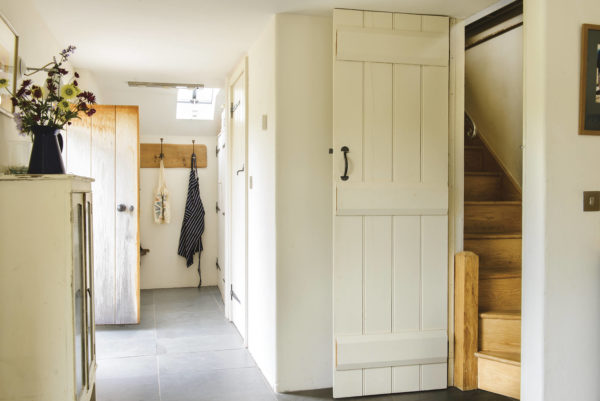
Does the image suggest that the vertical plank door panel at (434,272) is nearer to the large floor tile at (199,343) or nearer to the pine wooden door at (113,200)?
the large floor tile at (199,343)

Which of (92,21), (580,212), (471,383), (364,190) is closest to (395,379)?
(471,383)

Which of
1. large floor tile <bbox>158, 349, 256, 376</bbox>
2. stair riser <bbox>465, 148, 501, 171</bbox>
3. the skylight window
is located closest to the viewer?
large floor tile <bbox>158, 349, 256, 376</bbox>

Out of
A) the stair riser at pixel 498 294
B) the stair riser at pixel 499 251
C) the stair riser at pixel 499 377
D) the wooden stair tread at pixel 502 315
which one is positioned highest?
the stair riser at pixel 499 251

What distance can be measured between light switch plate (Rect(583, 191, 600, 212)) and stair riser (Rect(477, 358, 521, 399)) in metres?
0.99

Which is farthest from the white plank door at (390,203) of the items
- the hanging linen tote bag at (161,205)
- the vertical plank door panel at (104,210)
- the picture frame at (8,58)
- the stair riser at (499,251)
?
the hanging linen tote bag at (161,205)

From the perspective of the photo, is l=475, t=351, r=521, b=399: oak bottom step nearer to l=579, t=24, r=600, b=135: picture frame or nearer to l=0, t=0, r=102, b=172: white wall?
l=579, t=24, r=600, b=135: picture frame

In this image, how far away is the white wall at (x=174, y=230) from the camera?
19.6 feet

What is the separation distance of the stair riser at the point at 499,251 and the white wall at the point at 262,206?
1.35m

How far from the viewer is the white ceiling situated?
277cm

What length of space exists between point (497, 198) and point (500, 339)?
143 cm

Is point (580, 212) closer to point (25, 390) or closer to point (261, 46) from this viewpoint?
point (261, 46)

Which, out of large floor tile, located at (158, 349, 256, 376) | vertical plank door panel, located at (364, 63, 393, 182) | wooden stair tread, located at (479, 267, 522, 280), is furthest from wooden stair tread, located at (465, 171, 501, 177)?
large floor tile, located at (158, 349, 256, 376)

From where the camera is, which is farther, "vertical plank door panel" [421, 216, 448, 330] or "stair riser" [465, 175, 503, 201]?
"stair riser" [465, 175, 503, 201]

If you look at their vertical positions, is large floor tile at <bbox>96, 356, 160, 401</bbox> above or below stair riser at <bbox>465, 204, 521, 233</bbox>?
below
